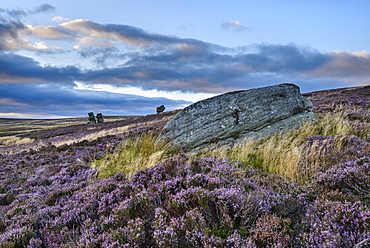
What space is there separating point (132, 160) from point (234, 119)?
15.8 feet

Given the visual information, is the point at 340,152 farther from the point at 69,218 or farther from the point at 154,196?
the point at 69,218

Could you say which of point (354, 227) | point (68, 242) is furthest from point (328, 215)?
point (68, 242)

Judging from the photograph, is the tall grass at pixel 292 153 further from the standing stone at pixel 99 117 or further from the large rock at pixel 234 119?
the standing stone at pixel 99 117

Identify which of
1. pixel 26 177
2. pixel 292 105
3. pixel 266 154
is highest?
pixel 292 105

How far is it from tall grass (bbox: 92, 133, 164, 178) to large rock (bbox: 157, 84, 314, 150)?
31.5 inches

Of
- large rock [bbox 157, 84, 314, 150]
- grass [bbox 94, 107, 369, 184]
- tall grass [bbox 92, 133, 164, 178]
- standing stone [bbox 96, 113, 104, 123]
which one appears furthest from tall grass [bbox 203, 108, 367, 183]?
standing stone [bbox 96, 113, 104, 123]

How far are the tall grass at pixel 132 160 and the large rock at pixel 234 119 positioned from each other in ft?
2.63

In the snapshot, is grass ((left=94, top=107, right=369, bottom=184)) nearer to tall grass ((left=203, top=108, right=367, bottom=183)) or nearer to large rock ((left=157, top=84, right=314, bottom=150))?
tall grass ((left=203, top=108, right=367, bottom=183))

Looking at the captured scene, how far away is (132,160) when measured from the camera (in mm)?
8977

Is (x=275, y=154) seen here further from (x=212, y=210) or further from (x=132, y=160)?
(x=132, y=160)

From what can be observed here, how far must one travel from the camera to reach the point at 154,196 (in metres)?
4.20

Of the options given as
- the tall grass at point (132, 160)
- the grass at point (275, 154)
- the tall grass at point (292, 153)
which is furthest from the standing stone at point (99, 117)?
the tall grass at point (292, 153)

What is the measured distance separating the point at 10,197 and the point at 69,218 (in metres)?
4.01

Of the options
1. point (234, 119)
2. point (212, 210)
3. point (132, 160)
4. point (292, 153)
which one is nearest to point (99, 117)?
point (132, 160)
